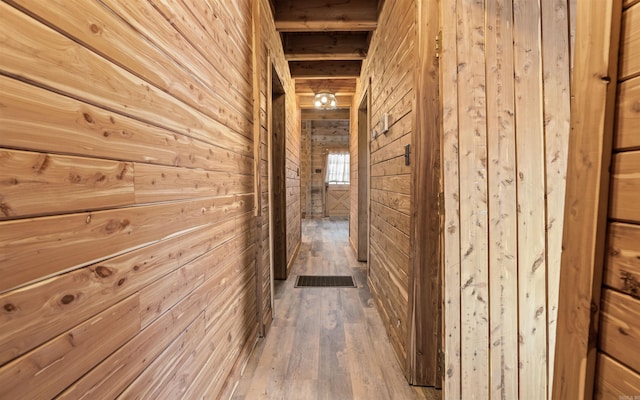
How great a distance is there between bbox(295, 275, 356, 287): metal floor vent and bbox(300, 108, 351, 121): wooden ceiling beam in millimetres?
4863

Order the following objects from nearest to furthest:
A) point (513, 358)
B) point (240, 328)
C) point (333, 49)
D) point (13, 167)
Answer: point (13, 167)
point (513, 358)
point (240, 328)
point (333, 49)

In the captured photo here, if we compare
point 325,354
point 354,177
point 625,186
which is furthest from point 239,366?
point 354,177

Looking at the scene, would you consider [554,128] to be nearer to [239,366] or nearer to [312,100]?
[239,366]

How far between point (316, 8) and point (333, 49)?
2.35 ft

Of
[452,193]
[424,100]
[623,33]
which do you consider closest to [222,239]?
[452,193]

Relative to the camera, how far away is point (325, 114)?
300 inches

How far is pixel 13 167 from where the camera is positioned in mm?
484

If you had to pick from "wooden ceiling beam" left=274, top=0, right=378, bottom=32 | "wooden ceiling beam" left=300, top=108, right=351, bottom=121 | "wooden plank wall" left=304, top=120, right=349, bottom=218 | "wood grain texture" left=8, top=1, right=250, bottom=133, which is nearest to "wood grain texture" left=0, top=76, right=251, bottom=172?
"wood grain texture" left=8, top=1, right=250, bottom=133

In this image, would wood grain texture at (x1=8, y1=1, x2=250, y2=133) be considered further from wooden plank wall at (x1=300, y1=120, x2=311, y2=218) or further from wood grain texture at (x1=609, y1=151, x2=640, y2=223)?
wooden plank wall at (x1=300, y1=120, x2=311, y2=218)

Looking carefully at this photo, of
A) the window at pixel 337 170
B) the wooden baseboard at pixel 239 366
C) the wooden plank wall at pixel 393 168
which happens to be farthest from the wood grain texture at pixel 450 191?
the window at pixel 337 170

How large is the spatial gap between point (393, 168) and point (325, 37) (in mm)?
2427

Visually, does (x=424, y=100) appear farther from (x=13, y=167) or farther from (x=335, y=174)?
(x=335, y=174)

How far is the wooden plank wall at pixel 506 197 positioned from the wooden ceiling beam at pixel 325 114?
19.8 ft

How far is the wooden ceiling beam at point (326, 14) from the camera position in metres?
2.95
